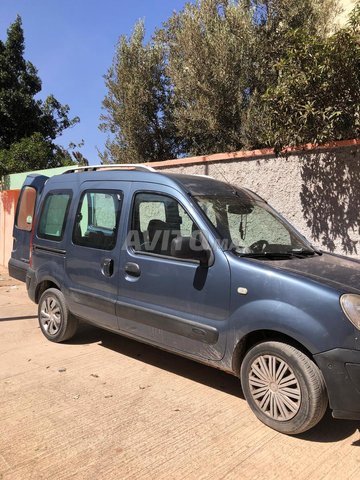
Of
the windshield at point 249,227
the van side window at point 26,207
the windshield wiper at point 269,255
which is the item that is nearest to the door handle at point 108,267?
the windshield at point 249,227

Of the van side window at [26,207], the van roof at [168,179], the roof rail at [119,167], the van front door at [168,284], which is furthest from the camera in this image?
the van side window at [26,207]

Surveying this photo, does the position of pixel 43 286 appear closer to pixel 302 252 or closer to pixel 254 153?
pixel 302 252

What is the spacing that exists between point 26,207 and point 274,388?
18.9 feet

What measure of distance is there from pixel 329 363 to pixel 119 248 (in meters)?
2.23

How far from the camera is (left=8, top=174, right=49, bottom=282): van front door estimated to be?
6.64m

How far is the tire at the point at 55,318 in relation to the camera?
205 inches

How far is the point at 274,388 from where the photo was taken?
3344mm

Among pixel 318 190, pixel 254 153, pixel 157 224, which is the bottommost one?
pixel 157 224

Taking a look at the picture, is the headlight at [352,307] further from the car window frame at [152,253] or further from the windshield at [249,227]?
the car window frame at [152,253]

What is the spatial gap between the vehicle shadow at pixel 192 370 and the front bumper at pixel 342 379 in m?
0.41

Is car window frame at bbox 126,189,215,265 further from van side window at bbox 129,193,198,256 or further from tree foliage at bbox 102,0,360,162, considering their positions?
tree foliage at bbox 102,0,360,162

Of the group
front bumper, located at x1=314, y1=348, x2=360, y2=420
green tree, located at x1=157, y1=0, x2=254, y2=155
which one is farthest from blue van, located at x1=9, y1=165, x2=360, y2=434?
green tree, located at x1=157, y1=0, x2=254, y2=155

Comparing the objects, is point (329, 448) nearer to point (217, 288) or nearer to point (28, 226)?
point (217, 288)

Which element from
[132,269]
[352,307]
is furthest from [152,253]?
[352,307]
